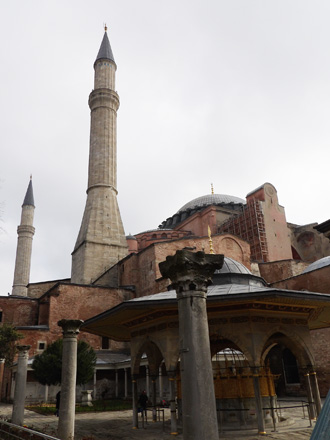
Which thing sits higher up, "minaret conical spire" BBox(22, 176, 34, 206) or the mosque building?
"minaret conical spire" BBox(22, 176, 34, 206)

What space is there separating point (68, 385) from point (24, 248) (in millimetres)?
31362

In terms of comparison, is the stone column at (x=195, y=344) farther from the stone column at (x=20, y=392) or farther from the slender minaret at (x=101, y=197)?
the slender minaret at (x=101, y=197)

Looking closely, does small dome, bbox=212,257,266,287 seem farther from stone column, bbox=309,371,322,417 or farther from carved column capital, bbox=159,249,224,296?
carved column capital, bbox=159,249,224,296

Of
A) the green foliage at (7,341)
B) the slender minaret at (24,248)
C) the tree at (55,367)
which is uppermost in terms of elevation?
the slender minaret at (24,248)

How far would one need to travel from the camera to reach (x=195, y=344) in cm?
408

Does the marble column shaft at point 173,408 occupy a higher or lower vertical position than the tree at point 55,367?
lower

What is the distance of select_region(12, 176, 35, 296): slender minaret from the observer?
35.2 metres

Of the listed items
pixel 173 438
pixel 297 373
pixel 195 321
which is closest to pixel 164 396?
pixel 297 373

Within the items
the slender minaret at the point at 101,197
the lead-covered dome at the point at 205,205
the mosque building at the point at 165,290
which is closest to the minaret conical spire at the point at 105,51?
the mosque building at the point at 165,290

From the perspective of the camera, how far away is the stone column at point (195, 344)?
3.83 metres

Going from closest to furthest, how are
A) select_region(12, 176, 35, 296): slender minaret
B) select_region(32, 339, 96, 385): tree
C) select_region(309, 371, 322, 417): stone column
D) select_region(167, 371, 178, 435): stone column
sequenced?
select_region(167, 371, 178, 435): stone column
select_region(309, 371, 322, 417): stone column
select_region(32, 339, 96, 385): tree
select_region(12, 176, 35, 296): slender minaret

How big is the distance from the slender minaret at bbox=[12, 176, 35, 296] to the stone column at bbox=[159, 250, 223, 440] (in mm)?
33116

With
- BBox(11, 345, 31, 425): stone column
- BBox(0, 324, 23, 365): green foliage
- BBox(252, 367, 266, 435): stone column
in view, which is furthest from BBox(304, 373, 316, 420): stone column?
BBox(0, 324, 23, 365): green foliage

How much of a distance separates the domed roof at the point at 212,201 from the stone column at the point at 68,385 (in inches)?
1157
